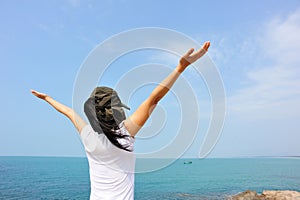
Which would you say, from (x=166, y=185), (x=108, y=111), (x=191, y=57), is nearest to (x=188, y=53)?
(x=191, y=57)

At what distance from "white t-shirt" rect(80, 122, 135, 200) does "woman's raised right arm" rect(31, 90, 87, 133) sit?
0.60ft

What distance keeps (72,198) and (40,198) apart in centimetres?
568

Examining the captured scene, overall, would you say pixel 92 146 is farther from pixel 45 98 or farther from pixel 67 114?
pixel 45 98

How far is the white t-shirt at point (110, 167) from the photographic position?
218 centimetres

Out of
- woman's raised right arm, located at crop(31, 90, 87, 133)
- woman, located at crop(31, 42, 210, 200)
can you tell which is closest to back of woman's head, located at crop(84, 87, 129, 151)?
woman, located at crop(31, 42, 210, 200)

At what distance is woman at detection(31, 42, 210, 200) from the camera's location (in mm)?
2066

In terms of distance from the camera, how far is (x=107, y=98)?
6.89 ft

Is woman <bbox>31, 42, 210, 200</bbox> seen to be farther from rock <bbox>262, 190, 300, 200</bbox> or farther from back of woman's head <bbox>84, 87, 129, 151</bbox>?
rock <bbox>262, 190, 300, 200</bbox>

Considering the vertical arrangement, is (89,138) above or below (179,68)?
below

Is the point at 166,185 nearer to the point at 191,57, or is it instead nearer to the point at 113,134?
the point at 113,134

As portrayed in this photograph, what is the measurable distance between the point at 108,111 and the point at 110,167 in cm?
49

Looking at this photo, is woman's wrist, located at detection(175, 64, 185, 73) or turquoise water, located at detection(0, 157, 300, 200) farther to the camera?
turquoise water, located at detection(0, 157, 300, 200)

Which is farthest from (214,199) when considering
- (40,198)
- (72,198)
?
(40,198)

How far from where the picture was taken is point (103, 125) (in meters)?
2.14
